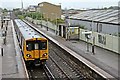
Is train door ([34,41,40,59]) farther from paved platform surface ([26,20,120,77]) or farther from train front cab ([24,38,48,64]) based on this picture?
paved platform surface ([26,20,120,77])

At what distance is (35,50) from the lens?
17359 mm

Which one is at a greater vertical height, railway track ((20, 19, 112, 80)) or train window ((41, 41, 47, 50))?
train window ((41, 41, 47, 50))

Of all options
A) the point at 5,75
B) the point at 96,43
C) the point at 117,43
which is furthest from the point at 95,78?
the point at 96,43

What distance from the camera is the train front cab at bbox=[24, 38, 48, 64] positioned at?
17.3 m

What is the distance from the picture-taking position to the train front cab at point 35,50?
1728 centimetres

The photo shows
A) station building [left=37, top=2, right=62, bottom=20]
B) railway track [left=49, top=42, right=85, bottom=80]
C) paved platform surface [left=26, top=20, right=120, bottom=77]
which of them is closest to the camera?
railway track [left=49, top=42, right=85, bottom=80]

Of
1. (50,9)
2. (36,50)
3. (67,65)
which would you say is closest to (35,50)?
(36,50)

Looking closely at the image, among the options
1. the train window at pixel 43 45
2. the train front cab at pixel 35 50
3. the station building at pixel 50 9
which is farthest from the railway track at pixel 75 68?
the station building at pixel 50 9

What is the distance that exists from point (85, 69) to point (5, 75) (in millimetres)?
5947

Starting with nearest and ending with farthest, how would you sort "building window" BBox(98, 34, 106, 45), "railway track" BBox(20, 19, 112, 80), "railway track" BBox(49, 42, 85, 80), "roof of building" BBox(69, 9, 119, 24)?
"railway track" BBox(20, 19, 112, 80)
"railway track" BBox(49, 42, 85, 80)
"building window" BBox(98, 34, 106, 45)
"roof of building" BBox(69, 9, 119, 24)

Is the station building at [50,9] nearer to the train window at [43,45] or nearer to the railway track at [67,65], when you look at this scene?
the railway track at [67,65]

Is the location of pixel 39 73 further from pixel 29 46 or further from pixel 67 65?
pixel 67 65

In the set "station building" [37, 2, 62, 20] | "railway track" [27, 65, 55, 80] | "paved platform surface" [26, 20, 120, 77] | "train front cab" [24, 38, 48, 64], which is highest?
"station building" [37, 2, 62, 20]

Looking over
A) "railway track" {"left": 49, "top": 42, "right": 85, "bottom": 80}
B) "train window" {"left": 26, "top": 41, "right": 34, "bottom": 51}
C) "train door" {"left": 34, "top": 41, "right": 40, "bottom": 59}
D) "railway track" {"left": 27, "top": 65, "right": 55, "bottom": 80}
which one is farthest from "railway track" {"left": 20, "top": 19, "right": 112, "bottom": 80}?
"train window" {"left": 26, "top": 41, "right": 34, "bottom": 51}
